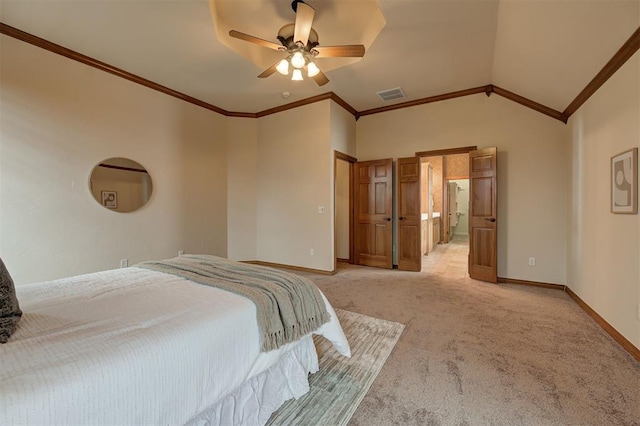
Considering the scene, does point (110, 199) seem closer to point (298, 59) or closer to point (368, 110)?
point (298, 59)

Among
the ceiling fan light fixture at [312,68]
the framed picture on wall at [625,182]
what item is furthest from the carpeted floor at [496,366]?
the ceiling fan light fixture at [312,68]

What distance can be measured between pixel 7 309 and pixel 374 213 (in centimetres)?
450

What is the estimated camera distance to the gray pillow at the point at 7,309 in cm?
97

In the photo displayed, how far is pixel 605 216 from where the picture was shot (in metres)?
2.54

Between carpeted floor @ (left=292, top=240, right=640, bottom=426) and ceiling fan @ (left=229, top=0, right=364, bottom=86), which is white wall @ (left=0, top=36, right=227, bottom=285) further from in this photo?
carpeted floor @ (left=292, top=240, right=640, bottom=426)

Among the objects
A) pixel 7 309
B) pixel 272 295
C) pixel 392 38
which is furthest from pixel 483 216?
pixel 7 309

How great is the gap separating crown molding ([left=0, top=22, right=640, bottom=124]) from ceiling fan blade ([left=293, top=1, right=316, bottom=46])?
1.83 meters

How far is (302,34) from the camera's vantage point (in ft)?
8.02

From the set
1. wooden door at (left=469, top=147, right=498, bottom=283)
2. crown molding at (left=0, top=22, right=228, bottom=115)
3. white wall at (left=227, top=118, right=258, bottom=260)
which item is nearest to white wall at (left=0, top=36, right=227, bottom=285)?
crown molding at (left=0, top=22, right=228, bottom=115)

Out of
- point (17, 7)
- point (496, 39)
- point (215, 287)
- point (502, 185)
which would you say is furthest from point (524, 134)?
point (17, 7)

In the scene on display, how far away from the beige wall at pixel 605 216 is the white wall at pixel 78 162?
16.5 ft

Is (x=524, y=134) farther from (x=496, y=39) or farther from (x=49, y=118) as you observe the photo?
(x=49, y=118)

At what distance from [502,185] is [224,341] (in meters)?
4.37

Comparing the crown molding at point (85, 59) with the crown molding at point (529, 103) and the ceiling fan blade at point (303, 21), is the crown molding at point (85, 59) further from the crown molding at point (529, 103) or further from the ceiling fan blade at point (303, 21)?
the crown molding at point (529, 103)
